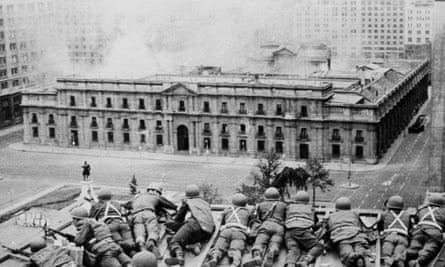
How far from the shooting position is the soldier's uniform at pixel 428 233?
21.8 m

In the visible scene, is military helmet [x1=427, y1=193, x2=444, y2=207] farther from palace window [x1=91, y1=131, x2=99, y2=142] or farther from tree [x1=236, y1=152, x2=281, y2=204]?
palace window [x1=91, y1=131, x2=99, y2=142]

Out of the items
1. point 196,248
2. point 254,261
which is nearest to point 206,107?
point 196,248

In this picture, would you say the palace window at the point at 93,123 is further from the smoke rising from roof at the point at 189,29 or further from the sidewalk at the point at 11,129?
the smoke rising from roof at the point at 189,29

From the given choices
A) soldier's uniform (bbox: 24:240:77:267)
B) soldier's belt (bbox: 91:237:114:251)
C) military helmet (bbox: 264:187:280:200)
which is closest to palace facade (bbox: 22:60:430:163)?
military helmet (bbox: 264:187:280:200)

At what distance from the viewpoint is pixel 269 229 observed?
23.5 meters

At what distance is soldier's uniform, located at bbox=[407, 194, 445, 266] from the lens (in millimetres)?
21803

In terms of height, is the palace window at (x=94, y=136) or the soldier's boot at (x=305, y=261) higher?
the soldier's boot at (x=305, y=261)

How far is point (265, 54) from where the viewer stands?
158m

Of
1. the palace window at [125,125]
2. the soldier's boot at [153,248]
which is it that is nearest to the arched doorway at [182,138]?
the palace window at [125,125]

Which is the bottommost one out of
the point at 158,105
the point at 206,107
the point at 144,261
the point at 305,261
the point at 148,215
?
the point at 206,107

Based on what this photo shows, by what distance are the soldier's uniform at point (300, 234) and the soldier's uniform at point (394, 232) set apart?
1.95 metres

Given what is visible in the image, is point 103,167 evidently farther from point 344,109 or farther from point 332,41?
point 332,41

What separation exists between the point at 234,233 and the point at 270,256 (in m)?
1.67

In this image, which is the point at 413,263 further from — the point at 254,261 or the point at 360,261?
the point at 254,261
